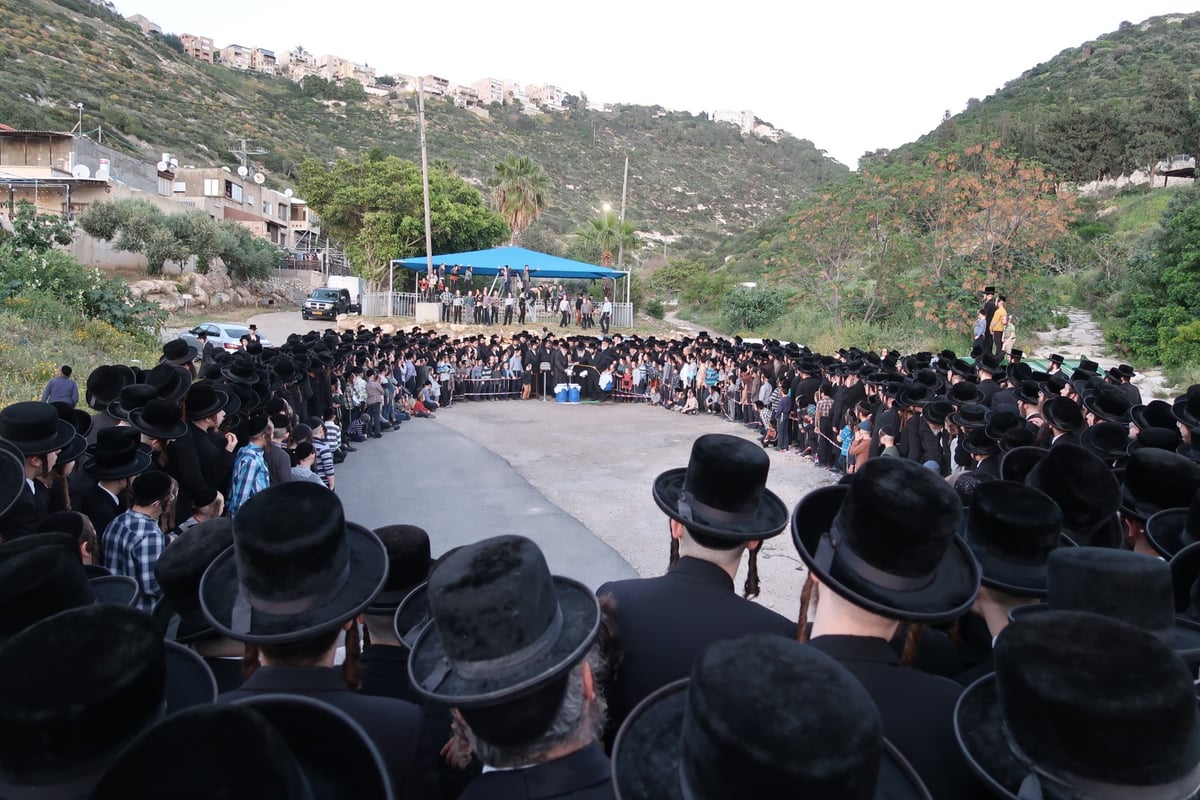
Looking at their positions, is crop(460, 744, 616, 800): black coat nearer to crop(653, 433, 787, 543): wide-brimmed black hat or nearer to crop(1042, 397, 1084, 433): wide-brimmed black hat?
crop(653, 433, 787, 543): wide-brimmed black hat

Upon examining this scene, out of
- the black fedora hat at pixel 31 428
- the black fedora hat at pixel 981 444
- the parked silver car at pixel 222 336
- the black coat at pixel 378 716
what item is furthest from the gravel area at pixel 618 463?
the parked silver car at pixel 222 336

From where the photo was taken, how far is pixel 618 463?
12.8m

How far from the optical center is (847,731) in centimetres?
125

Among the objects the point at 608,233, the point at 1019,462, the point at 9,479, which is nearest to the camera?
the point at 9,479

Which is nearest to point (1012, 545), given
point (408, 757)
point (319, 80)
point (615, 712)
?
point (615, 712)

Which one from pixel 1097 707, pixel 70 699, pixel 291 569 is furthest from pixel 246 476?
pixel 1097 707

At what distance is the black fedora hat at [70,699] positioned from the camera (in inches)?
57.5

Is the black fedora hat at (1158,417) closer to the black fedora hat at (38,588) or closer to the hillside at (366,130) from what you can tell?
the black fedora hat at (38,588)

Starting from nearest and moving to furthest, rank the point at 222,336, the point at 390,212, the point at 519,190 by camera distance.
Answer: the point at 222,336 → the point at 390,212 → the point at 519,190

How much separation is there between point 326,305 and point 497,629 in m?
35.0

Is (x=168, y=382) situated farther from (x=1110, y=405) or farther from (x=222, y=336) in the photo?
(x=222, y=336)

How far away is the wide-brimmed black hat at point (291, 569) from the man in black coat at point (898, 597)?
150cm

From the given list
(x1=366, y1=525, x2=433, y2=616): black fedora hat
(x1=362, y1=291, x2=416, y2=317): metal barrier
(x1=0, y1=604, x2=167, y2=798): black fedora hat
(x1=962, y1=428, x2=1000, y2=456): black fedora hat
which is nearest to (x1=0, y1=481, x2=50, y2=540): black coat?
(x1=366, y1=525, x2=433, y2=616): black fedora hat

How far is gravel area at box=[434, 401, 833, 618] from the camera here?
26.2ft
